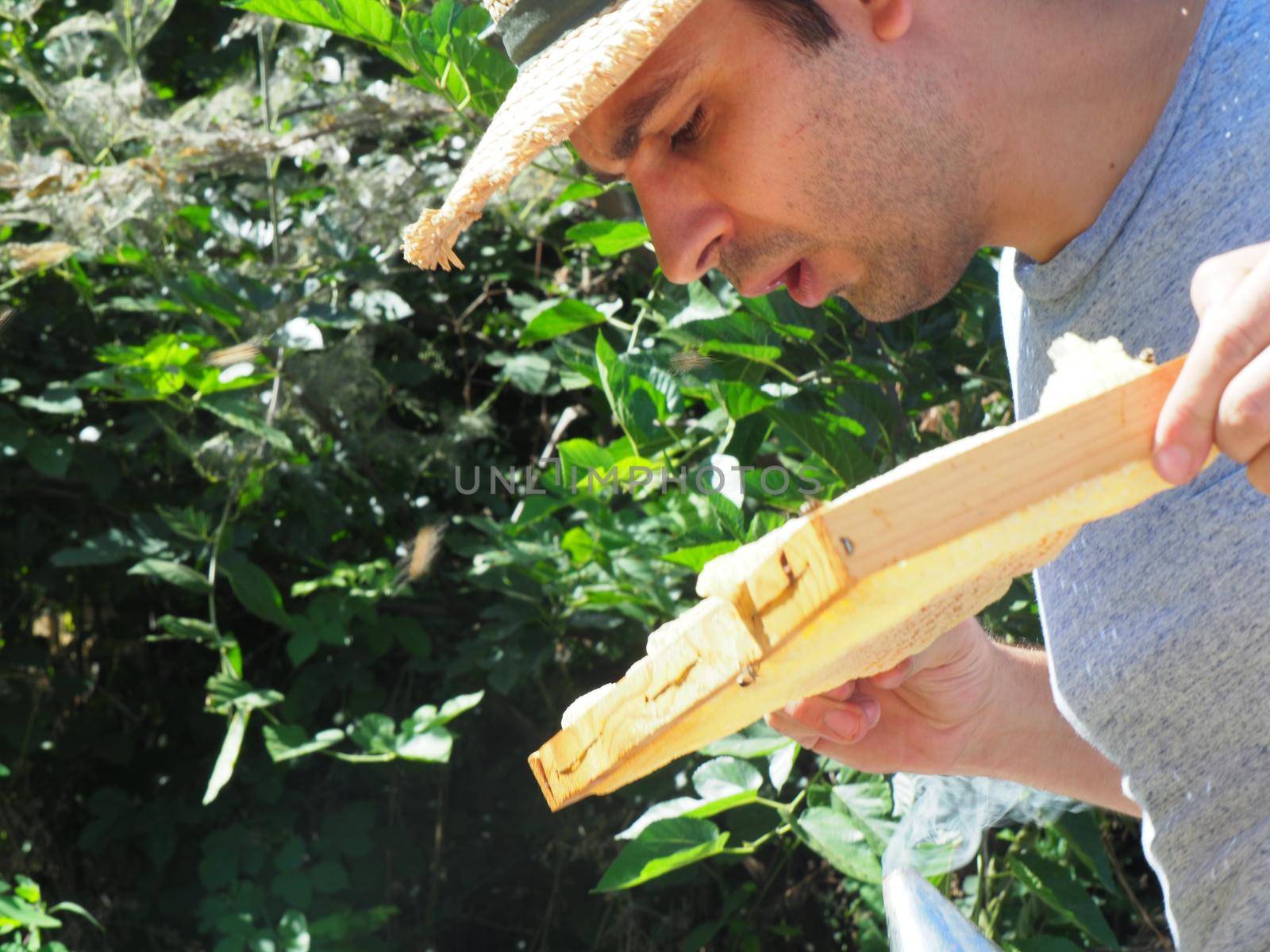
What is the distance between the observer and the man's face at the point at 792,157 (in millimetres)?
1156

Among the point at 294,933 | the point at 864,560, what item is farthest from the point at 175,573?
the point at 864,560

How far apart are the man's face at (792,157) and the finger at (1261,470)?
55 centimetres

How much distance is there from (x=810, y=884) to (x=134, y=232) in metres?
1.85

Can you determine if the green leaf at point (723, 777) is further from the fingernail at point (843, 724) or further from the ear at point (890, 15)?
the ear at point (890, 15)

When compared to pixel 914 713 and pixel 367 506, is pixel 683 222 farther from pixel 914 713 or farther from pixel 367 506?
pixel 367 506

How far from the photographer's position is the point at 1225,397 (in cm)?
74

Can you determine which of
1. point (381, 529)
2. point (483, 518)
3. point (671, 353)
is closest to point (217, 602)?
point (381, 529)

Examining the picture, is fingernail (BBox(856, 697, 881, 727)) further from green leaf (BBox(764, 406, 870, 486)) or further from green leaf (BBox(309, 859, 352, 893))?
green leaf (BBox(309, 859, 352, 893))

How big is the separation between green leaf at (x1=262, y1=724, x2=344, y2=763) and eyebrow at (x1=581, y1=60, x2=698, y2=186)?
1.37 meters

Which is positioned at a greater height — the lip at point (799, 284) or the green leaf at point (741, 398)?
the lip at point (799, 284)

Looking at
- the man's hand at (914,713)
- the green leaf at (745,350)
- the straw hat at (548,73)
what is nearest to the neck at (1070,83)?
the straw hat at (548,73)

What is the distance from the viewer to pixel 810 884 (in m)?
2.71

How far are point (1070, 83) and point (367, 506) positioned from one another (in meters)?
1.85

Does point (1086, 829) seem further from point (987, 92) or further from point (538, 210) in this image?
point (538, 210)
